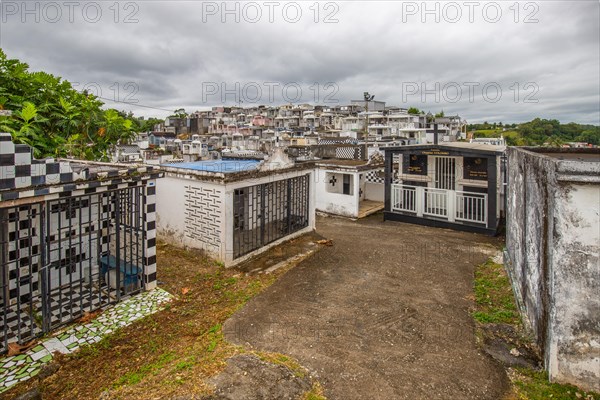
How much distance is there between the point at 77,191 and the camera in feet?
18.9

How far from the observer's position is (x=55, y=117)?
9867mm

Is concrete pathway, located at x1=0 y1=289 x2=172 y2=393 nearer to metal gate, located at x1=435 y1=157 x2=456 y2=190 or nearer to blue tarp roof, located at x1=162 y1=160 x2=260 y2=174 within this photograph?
blue tarp roof, located at x1=162 y1=160 x2=260 y2=174

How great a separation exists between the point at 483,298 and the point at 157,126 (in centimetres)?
6670

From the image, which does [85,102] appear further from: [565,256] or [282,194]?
[565,256]

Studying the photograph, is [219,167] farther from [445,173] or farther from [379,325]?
→ [445,173]

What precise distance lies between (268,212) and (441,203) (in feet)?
23.1

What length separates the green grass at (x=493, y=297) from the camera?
648cm

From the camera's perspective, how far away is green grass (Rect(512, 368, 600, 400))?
4352 mm

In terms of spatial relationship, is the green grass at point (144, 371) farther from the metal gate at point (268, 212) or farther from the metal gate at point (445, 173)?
the metal gate at point (445, 173)

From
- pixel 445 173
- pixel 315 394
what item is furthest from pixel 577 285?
pixel 445 173

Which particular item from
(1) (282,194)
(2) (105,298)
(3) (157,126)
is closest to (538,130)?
(1) (282,194)

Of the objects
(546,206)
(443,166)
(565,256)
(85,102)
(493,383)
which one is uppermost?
(85,102)

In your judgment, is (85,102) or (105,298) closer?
(105,298)

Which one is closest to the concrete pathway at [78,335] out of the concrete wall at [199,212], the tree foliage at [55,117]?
the concrete wall at [199,212]
